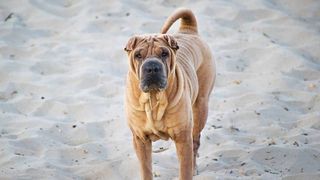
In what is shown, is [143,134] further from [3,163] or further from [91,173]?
[3,163]

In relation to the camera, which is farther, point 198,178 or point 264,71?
point 264,71

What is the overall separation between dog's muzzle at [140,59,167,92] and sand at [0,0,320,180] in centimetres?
107

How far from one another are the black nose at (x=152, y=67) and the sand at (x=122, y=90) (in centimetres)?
116

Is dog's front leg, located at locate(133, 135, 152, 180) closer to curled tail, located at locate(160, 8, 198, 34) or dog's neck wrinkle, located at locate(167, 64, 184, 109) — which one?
dog's neck wrinkle, located at locate(167, 64, 184, 109)

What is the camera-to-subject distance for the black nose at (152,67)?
402cm

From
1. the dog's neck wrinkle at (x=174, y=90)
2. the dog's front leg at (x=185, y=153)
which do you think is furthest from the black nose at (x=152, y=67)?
the dog's front leg at (x=185, y=153)

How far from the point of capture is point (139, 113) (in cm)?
432

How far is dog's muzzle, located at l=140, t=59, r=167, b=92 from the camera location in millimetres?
4023

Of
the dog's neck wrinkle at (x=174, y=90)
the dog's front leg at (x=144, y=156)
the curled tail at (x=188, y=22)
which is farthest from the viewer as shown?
the curled tail at (x=188, y=22)

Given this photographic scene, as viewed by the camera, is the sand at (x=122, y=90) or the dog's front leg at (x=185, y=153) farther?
the sand at (x=122, y=90)

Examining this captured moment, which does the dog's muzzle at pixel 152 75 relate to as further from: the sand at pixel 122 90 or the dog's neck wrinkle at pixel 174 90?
the sand at pixel 122 90

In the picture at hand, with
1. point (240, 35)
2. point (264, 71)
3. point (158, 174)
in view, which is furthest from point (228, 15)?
point (158, 174)

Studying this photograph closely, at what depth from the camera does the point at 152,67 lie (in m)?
4.02

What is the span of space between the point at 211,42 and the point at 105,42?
4.05 ft
